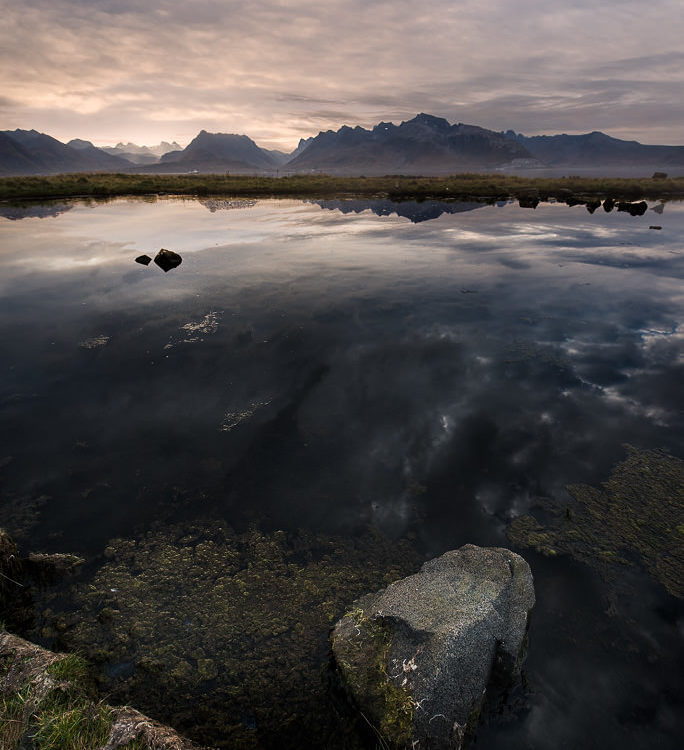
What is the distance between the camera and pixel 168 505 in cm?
906

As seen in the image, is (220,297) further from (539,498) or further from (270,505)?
(539,498)

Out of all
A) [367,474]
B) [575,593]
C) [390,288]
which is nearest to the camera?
[575,593]

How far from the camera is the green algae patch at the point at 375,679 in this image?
4.79 m

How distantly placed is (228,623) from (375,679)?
2762 mm

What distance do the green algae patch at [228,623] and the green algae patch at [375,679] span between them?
0.57 m

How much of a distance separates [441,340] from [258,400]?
8.38m

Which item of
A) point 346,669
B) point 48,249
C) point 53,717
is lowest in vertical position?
point 346,669

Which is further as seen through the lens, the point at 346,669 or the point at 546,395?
the point at 546,395

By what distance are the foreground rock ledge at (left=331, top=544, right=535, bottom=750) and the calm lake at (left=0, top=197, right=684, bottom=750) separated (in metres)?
0.66

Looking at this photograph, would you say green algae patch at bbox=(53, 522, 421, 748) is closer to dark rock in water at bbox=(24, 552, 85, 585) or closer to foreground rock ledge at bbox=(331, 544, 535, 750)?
dark rock in water at bbox=(24, 552, 85, 585)

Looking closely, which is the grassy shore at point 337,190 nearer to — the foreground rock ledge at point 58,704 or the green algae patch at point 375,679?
the green algae patch at point 375,679

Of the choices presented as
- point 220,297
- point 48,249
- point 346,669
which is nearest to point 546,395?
point 346,669

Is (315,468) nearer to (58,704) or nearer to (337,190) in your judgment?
(58,704)

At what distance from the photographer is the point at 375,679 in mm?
5199
